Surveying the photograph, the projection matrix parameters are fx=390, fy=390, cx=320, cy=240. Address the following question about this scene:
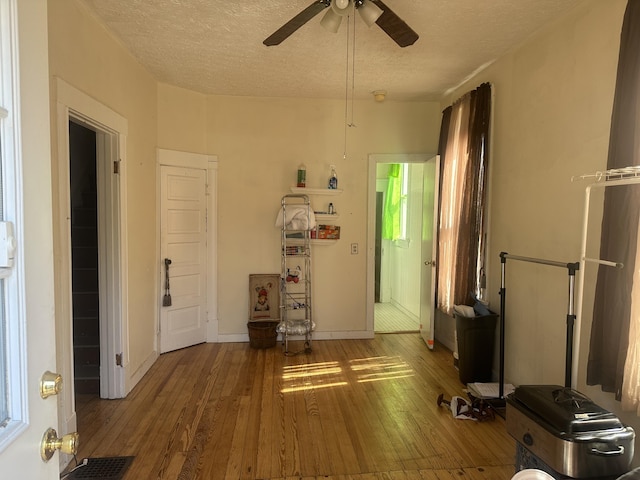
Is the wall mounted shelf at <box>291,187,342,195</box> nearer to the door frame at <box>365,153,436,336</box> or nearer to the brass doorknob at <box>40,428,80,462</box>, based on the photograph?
the door frame at <box>365,153,436,336</box>

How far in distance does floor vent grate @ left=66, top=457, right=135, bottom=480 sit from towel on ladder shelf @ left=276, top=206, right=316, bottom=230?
261cm

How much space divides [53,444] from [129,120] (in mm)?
3105

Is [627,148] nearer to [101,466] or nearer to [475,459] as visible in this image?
[475,459]

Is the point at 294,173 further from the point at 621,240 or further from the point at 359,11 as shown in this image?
the point at 621,240

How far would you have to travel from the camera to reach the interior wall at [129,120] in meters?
2.32

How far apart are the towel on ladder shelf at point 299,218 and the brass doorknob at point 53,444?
3511 mm

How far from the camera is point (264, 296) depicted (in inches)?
182

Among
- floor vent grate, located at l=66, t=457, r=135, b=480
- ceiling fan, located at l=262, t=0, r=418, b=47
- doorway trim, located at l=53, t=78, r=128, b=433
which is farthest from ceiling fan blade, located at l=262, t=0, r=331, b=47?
floor vent grate, located at l=66, t=457, r=135, b=480

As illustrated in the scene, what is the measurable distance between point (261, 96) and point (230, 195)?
1.20 meters

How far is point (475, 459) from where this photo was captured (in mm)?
2400

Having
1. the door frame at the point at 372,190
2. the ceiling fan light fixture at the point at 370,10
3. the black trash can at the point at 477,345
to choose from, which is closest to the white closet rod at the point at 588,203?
the black trash can at the point at 477,345

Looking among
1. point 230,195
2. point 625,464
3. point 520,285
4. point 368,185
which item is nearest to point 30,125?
point 625,464

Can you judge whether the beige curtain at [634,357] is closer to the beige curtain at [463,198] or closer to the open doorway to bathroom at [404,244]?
the beige curtain at [463,198]

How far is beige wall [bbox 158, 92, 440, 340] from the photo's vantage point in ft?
15.0
